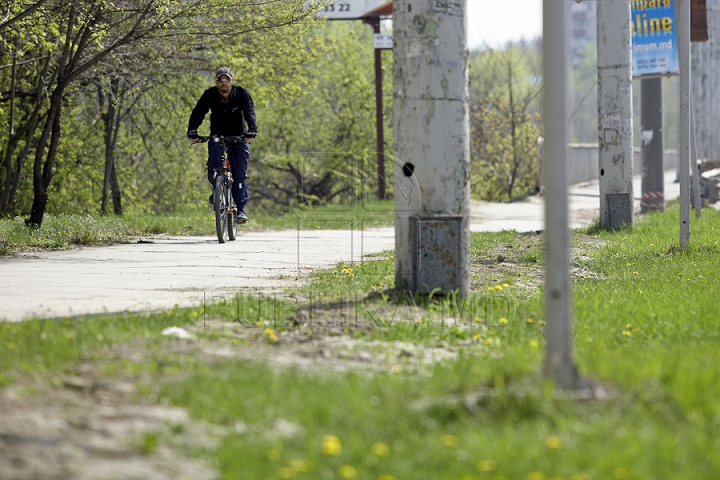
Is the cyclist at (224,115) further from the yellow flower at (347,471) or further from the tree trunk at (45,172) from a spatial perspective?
the yellow flower at (347,471)

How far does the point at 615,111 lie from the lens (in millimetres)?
14508

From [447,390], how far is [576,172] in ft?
105

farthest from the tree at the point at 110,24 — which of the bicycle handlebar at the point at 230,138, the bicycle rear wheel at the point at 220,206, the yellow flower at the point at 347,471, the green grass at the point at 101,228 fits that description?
the yellow flower at the point at 347,471

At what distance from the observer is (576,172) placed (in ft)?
115

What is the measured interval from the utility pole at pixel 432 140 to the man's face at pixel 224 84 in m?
4.38

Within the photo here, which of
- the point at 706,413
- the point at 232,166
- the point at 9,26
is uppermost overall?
the point at 9,26

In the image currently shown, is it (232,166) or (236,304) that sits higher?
(232,166)

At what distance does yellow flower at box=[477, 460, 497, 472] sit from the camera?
Answer: 10.5 feet

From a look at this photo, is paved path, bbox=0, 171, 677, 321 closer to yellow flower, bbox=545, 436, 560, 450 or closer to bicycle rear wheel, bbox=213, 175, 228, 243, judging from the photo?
bicycle rear wheel, bbox=213, 175, 228, 243

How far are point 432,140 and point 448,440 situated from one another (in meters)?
3.52

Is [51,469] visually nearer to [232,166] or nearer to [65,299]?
[65,299]

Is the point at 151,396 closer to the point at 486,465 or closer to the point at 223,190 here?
the point at 486,465

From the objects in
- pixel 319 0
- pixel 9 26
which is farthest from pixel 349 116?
pixel 9 26

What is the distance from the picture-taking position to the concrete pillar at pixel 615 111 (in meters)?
14.4
